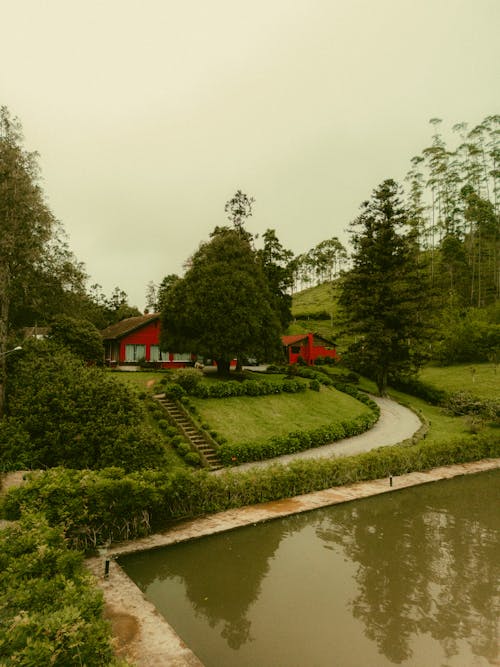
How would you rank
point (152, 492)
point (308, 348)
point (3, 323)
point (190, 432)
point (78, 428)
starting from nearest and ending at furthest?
point (152, 492), point (78, 428), point (3, 323), point (190, 432), point (308, 348)

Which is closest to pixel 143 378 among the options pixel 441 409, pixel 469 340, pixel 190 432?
pixel 190 432

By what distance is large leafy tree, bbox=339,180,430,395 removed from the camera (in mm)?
40625

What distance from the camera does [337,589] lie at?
11.3 metres

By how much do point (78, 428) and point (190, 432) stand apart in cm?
704

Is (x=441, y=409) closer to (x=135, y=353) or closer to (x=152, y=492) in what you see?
(x=135, y=353)

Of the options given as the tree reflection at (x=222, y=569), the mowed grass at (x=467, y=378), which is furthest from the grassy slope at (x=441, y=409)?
the tree reflection at (x=222, y=569)

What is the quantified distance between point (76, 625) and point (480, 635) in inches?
338

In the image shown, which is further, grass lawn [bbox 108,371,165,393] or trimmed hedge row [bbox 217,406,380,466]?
grass lawn [bbox 108,371,165,393]

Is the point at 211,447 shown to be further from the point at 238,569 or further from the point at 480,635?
the point at 480,635

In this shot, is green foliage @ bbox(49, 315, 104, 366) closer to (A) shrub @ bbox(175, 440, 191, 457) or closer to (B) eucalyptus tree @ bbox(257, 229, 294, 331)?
(A) shrub @ bbox(175, 440, 191, 457)

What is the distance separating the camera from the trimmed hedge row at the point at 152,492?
12.5m

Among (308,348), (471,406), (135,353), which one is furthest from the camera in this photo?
(308,348)

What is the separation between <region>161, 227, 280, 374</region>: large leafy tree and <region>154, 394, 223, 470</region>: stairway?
6.69 m

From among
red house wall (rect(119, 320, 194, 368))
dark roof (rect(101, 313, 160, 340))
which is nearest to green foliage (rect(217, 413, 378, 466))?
red house wall (rect(119, 320, 194, 368))
